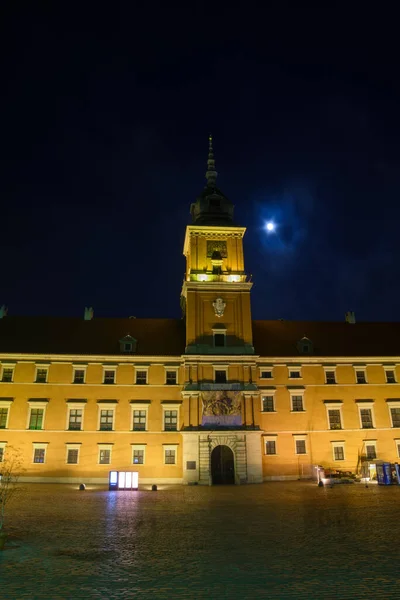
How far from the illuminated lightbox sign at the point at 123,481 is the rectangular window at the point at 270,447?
1149 cm

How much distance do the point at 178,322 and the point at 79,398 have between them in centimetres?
1198

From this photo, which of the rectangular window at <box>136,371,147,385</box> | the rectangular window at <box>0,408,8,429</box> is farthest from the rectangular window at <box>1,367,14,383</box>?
the rectangular window at <box>136,371,147,385</box>

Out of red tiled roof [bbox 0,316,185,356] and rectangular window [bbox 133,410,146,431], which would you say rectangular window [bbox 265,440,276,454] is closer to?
rectangular window [bbox 133,410,146,431]

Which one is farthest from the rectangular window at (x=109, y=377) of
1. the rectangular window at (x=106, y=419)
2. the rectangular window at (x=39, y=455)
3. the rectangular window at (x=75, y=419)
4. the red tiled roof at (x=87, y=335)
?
the rectangular window at (x=39, y=455)

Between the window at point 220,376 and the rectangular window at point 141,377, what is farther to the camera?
the rectangular window at point 141,377

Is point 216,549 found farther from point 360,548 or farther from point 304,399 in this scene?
point 304,399

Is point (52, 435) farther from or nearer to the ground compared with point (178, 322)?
nearer to the ground

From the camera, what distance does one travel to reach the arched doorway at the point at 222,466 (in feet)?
121

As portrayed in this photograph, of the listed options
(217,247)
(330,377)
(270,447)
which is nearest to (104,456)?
(270,447)

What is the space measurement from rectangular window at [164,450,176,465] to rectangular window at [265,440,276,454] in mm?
7583

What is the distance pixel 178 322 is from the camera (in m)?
45.9

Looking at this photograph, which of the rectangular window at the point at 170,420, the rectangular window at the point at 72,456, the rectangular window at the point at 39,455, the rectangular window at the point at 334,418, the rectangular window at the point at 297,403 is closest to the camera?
the rectangular window at the point at 39,455

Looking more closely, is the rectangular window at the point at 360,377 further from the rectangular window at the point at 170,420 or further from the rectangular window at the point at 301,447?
the rectangular window at the point at 170,420

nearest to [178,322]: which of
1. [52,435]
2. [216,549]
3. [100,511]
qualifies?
[52,435]
